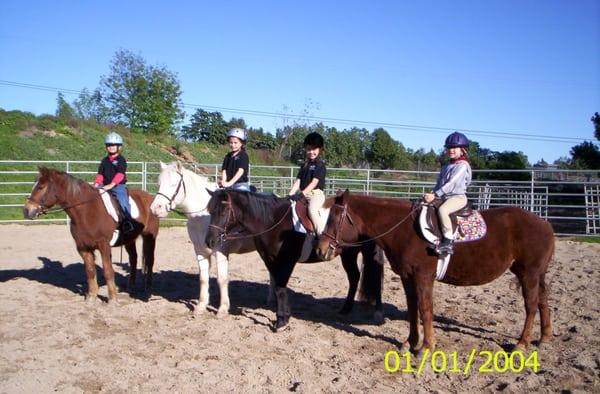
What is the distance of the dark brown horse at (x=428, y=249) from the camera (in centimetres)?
473

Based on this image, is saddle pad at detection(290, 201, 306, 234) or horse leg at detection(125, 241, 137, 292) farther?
horse leg at detection(125, 241, 137, 292)

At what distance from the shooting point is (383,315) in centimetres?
607

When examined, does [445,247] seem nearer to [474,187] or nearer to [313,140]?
[313,140]

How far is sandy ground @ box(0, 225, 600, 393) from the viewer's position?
13.4 ft

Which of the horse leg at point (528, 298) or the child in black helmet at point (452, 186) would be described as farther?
the horse leg at point (528, 298)

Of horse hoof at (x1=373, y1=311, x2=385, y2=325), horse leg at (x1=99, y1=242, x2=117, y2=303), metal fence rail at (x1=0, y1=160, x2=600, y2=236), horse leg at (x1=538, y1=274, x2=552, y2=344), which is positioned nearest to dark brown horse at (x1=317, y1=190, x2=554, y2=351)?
horse leg at (x1=538, y1=274, x2=552, y2=344)

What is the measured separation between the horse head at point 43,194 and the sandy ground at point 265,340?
53.7 inches

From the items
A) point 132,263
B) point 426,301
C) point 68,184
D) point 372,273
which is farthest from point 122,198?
point 426,301

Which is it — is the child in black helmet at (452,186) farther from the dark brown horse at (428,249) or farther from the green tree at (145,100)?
the green tree at (145,100)

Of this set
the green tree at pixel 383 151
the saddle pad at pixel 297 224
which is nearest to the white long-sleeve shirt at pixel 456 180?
the saddle pad at pixel 297 224

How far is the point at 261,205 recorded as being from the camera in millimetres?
5594

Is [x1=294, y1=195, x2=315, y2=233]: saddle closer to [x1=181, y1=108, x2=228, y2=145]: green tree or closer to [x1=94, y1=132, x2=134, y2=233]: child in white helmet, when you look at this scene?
[x1=94, y1=132, x2=134, y2=233]: child in white helmet
